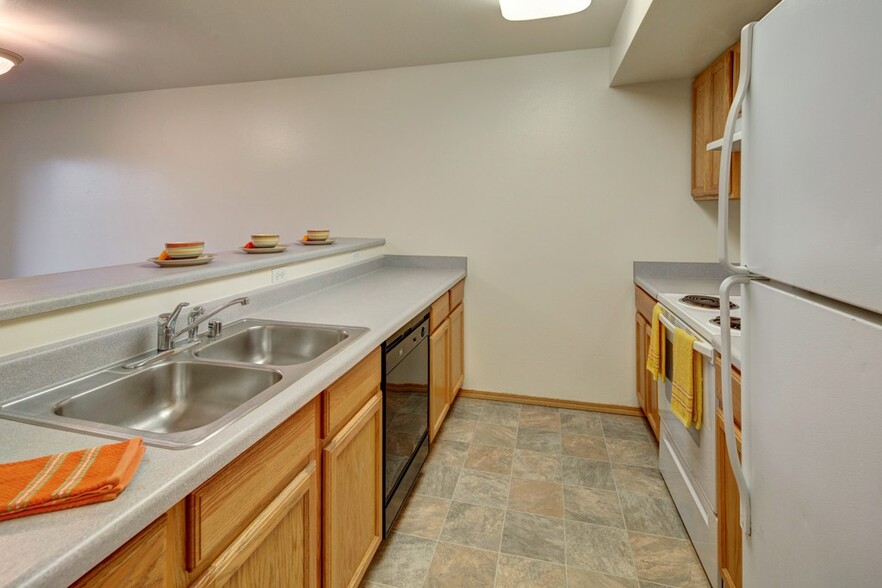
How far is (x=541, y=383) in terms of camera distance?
3.07 metres

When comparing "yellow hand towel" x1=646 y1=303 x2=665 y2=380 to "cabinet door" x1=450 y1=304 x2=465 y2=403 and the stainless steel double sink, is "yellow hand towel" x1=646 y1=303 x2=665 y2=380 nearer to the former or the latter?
"cabinet door" x1=450 y1=304 x2=465 y2=403

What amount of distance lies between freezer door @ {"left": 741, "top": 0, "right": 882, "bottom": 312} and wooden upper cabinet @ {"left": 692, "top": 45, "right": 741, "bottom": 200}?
59.7 inches

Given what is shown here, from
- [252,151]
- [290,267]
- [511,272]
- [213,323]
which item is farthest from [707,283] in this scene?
[252,151]

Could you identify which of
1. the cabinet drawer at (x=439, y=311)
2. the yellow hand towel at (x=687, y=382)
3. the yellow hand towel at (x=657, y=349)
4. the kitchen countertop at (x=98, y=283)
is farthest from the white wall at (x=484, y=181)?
the kitchen countertop at (x=98, y=283)

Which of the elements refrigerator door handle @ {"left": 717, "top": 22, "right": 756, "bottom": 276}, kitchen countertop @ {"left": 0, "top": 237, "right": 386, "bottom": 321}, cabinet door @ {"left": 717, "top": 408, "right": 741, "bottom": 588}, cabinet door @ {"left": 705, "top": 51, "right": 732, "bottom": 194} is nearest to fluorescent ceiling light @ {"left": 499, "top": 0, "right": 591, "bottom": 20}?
cabinet door @ {"left": 705, "top": 51, "right": 732, "bottom": 194}

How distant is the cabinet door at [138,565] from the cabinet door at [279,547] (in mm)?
107

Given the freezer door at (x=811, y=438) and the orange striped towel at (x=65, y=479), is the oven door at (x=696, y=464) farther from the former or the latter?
the orange striped towel at (x=65, y=479)

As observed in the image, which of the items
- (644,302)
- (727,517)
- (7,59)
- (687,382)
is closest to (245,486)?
(727,517)

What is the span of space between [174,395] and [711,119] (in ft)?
8.90

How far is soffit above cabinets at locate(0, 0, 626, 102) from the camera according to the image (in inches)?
91.5

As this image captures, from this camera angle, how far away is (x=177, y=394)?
1.22 metres

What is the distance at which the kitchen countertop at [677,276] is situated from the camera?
7.88ft

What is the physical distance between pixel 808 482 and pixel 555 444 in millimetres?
1932

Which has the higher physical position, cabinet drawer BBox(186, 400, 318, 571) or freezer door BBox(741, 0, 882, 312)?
freezer door BBox(741, 0, 882, 312)
